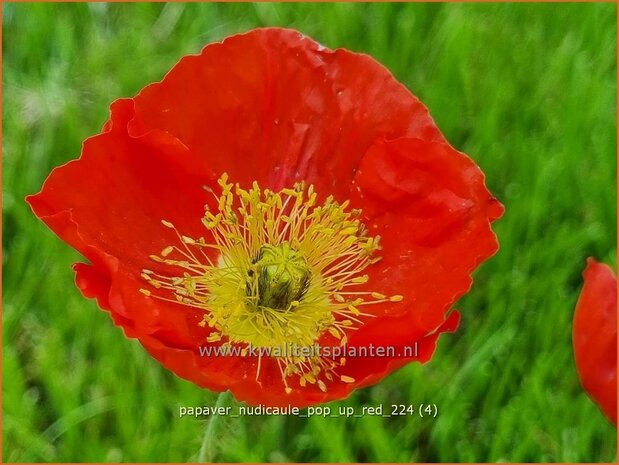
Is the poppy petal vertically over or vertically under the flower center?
over

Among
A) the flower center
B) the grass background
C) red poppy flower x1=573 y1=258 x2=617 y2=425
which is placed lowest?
the grass background

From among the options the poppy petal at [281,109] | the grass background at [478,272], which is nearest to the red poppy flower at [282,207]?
the poppy petal at [281,109]

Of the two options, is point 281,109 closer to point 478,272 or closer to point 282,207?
point 282,207

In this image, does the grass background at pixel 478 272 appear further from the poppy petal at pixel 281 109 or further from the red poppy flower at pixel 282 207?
the poppy petal at pixel 281 109

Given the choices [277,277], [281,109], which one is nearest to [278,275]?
[277,277]

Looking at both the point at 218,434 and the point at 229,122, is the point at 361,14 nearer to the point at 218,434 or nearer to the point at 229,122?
the point at 229,122

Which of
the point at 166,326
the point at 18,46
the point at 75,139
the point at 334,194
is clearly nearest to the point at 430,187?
the point at 334,194


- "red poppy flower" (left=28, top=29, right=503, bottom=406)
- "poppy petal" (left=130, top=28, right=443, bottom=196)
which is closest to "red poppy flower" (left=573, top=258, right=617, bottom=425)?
"red poppy flower" (left=28, top=29, right=503, bottom=406)

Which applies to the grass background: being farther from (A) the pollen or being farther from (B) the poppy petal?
(B) the poppy petal
